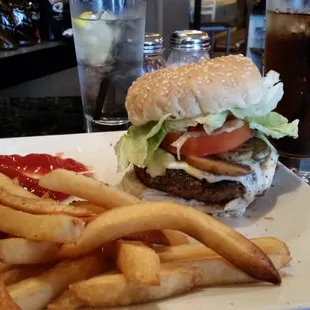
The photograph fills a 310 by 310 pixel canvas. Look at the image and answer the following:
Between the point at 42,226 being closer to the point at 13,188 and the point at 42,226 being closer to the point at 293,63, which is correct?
the point at 13,188

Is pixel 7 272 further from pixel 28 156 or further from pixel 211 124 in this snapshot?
pixel 28 156

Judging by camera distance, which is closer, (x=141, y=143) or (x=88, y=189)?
(x=88, y=189)

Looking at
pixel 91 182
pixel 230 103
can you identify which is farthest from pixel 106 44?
pixel 91 182

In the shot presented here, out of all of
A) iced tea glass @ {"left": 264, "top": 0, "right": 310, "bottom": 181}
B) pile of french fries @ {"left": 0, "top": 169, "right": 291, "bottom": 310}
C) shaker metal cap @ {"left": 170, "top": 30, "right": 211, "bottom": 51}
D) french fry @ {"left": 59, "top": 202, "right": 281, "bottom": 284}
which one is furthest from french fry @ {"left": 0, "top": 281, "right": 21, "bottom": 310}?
shaker metal cap @ {"left": 170, "top": 30, "right": 211, "bottom": 51}

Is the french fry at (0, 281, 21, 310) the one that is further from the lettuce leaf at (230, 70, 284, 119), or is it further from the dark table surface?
the dark table surface

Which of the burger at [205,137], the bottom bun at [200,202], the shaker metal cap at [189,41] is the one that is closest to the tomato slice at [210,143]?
the burger at [205,137]

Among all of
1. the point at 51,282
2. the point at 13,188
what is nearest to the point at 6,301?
the point at 51,282
